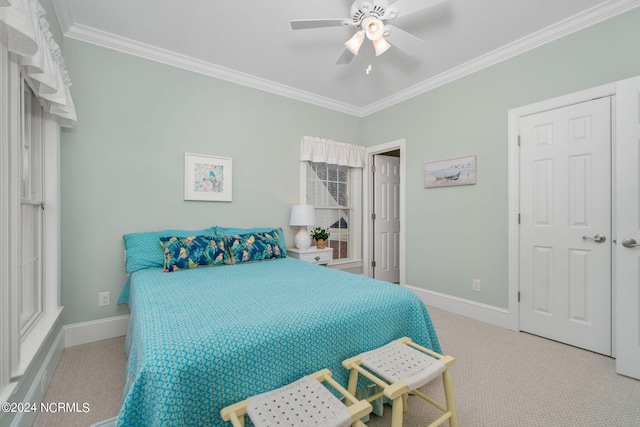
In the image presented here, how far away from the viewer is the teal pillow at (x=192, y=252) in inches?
96.4

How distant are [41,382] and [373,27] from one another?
3.15 meters

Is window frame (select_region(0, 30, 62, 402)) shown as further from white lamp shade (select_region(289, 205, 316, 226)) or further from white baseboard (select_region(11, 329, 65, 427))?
white lamp shade (select_region(289, 205, 316, 226))

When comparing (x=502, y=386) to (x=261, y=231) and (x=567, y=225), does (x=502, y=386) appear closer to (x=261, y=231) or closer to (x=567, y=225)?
(x=567, y=225)

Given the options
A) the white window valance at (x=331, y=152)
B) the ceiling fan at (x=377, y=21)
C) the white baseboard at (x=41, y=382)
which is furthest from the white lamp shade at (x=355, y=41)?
the white baseboard at (x=41, y=382)

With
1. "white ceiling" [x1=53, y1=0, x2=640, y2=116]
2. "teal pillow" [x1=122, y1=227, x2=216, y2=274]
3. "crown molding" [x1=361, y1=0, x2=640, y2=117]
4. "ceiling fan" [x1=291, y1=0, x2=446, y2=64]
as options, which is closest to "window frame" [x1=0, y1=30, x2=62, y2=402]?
"teal pillow" [x1=122, y1=227, x2=216, y2=274]

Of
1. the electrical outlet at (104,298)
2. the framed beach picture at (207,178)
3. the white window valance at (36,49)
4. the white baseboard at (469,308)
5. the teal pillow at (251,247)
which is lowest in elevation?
the white baseboard at (469,308)

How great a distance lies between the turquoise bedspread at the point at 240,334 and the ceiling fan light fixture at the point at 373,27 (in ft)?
5.91

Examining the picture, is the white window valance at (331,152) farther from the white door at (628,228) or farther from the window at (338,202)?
the white door at (628,228)

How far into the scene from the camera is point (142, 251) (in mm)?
2500

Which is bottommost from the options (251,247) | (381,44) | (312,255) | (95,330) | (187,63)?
(95,330)

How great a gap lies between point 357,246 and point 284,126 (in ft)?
6.77

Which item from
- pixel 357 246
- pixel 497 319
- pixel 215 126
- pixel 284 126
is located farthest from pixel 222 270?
pixel 497 319

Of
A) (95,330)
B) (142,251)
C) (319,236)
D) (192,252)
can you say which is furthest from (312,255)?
(95,330)

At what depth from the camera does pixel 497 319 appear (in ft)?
9.48
